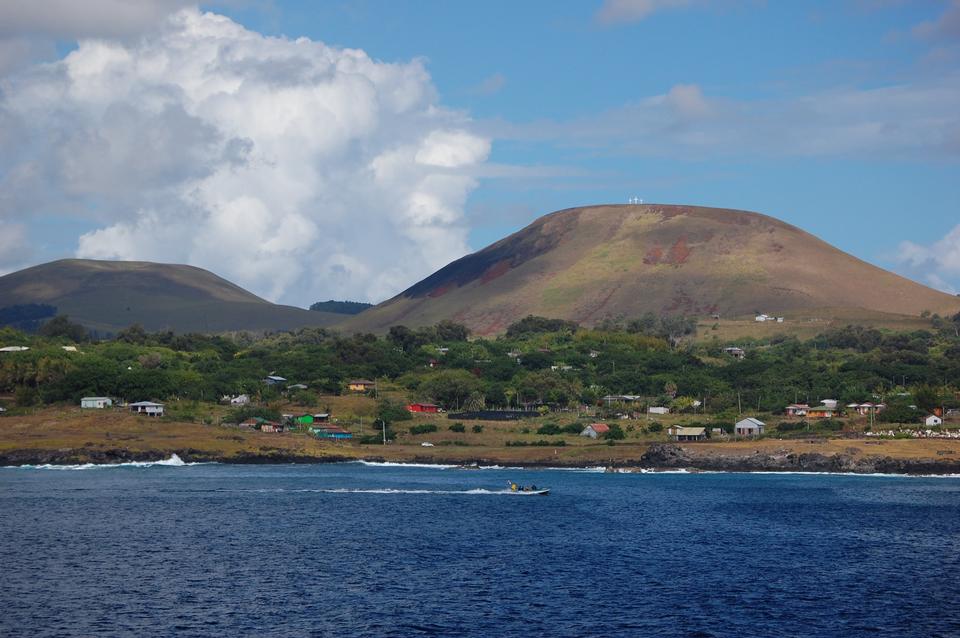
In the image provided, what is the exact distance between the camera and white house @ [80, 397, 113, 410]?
14438 centimetres

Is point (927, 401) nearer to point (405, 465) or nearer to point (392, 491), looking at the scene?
point (405, 465)

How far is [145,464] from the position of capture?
12619cm

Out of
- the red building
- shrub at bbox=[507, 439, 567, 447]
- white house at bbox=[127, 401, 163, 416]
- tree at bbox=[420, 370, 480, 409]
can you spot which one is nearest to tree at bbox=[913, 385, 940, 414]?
shrub at bbox=[507, 439, 567, 447]

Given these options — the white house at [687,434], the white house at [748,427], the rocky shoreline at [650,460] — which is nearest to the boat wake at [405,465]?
the rocky shoreline at [650,460]

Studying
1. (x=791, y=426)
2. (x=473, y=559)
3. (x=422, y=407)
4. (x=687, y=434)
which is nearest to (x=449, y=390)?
(x=422, y=407)

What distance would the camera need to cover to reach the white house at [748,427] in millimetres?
135750

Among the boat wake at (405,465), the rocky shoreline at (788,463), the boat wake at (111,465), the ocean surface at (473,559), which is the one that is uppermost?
the boat wake at (111,465)

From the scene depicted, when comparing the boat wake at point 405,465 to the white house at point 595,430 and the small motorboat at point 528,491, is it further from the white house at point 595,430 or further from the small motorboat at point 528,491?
the small motorboat at point 528,491

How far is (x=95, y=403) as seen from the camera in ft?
475

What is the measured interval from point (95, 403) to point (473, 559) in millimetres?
95306

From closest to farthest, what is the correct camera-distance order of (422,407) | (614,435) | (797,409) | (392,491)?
(392,491) < (614,435) < (797,409) < (422,407)

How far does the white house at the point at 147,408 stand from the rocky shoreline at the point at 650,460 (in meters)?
15.5

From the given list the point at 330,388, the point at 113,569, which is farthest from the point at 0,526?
the point at 330,388

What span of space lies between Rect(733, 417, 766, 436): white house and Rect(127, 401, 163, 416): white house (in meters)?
69.0
